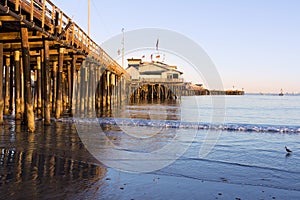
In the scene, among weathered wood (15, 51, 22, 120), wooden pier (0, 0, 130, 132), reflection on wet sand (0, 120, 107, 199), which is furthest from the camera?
weathered wood (15, 51, 22, 120)

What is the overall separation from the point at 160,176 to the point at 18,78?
10.2 meters

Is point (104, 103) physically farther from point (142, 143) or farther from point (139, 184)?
point (139, 184)

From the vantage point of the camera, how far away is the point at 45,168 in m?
6.42

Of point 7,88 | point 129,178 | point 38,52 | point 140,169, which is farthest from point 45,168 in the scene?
point 7,88

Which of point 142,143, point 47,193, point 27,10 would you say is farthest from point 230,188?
point 27,10

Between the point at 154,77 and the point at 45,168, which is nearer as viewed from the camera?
the point at 45,168

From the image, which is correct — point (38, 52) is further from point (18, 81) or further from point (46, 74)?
point (46, 74)

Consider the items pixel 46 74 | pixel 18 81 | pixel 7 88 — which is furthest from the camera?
pixel 7 88

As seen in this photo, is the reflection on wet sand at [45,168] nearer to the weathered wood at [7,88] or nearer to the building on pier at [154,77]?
the weathered wood at [7,88]

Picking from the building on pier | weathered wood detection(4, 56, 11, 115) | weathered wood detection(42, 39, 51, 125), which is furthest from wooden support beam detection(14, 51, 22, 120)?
the building on pier

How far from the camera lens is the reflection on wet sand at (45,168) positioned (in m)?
4.96

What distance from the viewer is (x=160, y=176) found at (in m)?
6.37

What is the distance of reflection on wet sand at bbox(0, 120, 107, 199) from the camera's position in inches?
195

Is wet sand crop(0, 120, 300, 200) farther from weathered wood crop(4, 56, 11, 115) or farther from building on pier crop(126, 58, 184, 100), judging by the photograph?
building on pier crop(126, 58, 184, 100)
